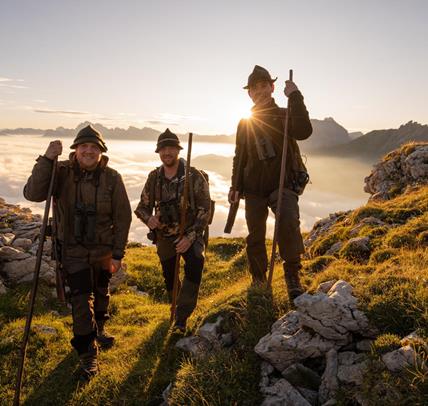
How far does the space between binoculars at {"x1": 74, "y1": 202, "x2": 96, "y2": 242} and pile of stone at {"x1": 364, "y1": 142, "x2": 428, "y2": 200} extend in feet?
49.1

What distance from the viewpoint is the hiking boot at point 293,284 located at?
6820mm

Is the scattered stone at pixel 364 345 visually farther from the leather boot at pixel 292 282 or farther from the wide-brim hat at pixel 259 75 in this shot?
the wide-brim hat at pixel 259 75

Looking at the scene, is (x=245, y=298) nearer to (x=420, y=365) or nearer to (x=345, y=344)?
(x=345, y=344)

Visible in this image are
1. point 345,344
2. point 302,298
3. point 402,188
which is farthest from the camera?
point 402,188

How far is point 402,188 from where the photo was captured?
61.4ft

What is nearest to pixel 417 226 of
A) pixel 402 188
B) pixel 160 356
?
pixel 160 356

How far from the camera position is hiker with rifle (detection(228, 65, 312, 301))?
7184 mm

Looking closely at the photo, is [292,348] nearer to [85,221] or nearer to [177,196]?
[177,196]

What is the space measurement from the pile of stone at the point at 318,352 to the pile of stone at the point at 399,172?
45.8 feet

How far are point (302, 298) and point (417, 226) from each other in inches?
229

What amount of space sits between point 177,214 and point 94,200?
1.78 m

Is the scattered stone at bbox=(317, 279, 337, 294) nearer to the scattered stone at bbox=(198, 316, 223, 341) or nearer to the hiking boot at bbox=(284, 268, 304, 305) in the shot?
the hiking boot at bbox=(284, 268, 304, 305)

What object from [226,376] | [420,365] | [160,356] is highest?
[420,365]

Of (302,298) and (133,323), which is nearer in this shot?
(302,298)
